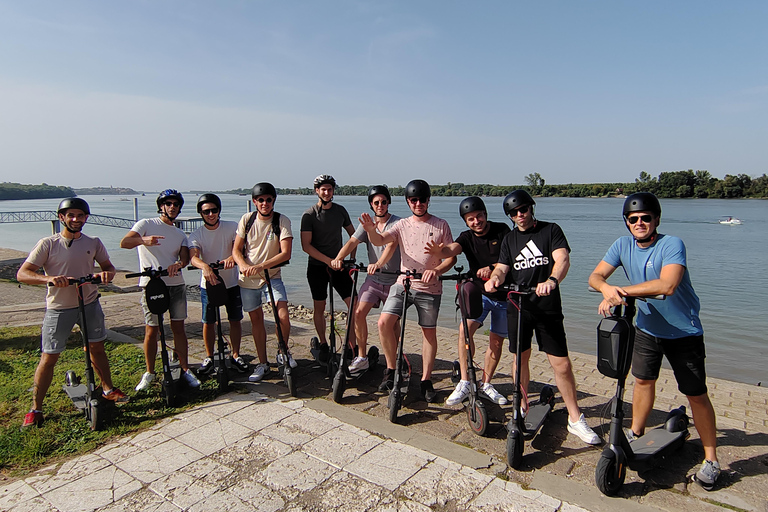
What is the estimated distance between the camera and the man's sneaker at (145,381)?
5.21 metres

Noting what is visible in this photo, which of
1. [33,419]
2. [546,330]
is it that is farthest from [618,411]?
[33,419]

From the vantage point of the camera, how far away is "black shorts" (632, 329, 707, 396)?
3475 mm

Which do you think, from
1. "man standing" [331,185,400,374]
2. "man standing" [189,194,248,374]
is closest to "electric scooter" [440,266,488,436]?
"man standing" [331,185,400,374]

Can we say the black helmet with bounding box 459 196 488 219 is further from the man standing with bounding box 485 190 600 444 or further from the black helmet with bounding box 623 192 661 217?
the black helmet with bounding box 623 192 661 217

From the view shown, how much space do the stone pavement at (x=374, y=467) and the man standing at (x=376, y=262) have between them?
0.77 metres

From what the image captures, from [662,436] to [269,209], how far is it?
4.43m

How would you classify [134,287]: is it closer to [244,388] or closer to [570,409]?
[244,388]

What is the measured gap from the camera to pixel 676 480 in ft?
11.3

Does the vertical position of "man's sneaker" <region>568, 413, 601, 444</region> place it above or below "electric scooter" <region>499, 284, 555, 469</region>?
below

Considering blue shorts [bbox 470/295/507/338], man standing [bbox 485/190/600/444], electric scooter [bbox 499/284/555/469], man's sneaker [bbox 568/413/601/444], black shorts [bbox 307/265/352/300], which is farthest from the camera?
black shorts [bbox 307/265/352/300]

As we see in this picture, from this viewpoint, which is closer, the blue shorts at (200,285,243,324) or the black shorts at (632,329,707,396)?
the black shorts at (632,329,707,396)

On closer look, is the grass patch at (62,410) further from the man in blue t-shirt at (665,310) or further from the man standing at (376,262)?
the man in blue t-shirt at (665,310)

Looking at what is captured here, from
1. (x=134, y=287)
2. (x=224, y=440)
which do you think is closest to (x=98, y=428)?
(x=224, y=440)

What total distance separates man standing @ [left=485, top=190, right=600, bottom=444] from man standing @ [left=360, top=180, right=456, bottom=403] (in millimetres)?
703
